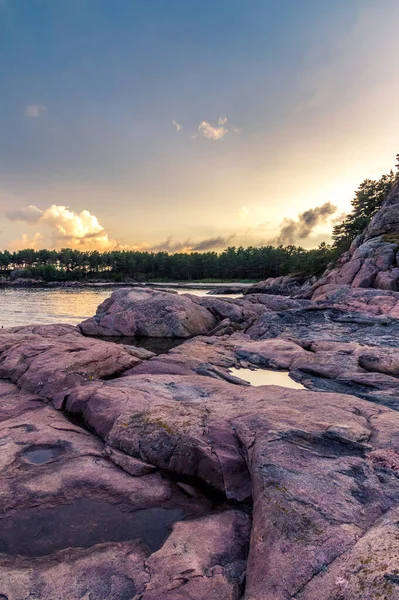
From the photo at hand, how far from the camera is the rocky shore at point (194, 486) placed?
3.26m

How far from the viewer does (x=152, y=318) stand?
2047 centimetres

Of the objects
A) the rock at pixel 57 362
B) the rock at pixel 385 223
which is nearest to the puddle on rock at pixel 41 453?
the rock at pixel 57 362

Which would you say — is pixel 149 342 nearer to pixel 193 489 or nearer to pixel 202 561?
pixel 193 489

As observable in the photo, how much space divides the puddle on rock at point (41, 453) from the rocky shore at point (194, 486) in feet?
0.12

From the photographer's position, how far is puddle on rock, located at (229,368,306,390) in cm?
1015

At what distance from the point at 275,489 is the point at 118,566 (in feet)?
6.81

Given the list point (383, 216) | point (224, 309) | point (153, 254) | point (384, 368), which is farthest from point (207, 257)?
point (384, 368)

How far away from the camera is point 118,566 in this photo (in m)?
3.58

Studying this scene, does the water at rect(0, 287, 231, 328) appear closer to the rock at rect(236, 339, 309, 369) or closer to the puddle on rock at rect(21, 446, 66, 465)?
the rock at rect(236, 339, 309, 369)

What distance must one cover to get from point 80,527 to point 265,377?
7662 mm

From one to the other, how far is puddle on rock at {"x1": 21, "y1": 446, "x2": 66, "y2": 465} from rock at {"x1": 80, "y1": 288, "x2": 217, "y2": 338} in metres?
13.7

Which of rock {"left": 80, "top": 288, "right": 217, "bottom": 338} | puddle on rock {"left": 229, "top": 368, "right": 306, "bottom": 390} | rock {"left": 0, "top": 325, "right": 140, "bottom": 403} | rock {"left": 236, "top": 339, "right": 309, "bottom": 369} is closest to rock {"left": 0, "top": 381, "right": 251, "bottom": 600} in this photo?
rock {"left": 0, "top": 325, "right": 140, "bottom": 403}

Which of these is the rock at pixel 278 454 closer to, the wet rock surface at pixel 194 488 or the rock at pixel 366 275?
the wet rock surface at pixel 194 488

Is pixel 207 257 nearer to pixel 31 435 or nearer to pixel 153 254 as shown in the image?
pixel 153 254
